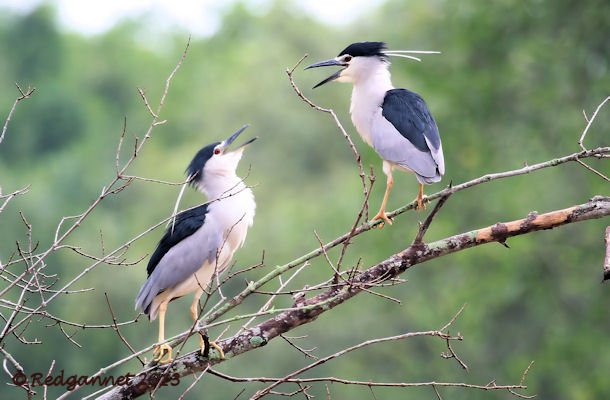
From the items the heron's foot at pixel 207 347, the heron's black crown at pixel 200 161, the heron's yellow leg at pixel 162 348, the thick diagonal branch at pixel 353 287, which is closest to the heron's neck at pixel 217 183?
the heron's black crown at pixel 200 161

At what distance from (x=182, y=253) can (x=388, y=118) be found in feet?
5.02

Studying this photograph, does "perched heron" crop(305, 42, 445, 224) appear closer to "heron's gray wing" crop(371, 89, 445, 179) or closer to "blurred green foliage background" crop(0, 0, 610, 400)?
"heron's gray wing" crop(371, 89, 445, 179)

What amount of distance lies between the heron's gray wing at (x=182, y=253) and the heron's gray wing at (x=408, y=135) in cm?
115

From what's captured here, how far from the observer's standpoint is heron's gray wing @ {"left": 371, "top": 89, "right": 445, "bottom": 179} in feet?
20.2

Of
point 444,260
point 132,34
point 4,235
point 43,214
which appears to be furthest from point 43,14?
point 444,260

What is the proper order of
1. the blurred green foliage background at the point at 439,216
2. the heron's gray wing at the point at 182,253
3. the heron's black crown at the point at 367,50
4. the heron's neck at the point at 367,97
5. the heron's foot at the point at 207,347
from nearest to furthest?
the heron's foot at the point at 207,347
the heron's gray wing at the point at 182,253
the heron's neck at the point at 367,97
the heron's black crown at the point at 367,50
the blurred green foliage background at the point at 439,216

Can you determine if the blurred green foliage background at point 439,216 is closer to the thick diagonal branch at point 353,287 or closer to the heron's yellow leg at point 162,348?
the thick diagonal branch at point 353,287

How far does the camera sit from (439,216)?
16500 mm

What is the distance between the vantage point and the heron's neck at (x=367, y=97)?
673 centimetres

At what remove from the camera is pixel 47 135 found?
51.0 meters

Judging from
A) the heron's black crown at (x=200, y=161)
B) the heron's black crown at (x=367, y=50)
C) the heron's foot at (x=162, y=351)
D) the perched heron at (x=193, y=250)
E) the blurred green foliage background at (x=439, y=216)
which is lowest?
the blurred green foliage background at (x=439, y=216)

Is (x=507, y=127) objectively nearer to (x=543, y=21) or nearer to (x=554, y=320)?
(x=543, y=21)

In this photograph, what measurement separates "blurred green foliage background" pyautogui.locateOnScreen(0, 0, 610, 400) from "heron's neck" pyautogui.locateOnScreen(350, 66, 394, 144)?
200 cm

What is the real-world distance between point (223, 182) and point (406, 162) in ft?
3.68
